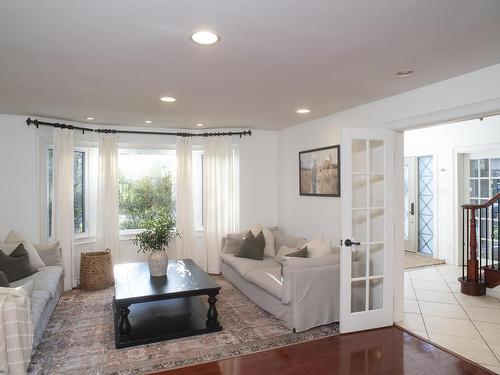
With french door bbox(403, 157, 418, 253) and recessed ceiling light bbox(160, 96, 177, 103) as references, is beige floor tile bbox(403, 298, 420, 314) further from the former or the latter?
recessed ceiling light bbox(160, 96, 177, 103)

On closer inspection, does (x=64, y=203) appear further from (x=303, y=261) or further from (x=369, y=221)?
(x=369, y=221)

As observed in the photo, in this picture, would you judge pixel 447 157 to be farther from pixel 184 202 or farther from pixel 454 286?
pixel 184 202

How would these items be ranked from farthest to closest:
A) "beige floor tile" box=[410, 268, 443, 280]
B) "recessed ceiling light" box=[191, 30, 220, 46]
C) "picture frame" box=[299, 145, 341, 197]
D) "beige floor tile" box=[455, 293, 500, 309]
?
1. "beige floor tile" box=[410, 268, 443, 280]
2. "picture frame" box=[299, 145, 341, 197]
3. "beige floor tile" box=[455, 293, 500, 309]
4. "recessed ceiling light" box=[191, 30, 220, 46]

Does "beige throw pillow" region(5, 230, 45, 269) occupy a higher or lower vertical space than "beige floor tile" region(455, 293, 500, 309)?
higher

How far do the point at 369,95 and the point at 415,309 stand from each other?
2.56 meters

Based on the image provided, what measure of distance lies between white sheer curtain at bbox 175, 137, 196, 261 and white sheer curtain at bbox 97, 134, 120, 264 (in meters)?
0.94

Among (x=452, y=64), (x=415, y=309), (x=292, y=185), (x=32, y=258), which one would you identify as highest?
(x=452, y=64)

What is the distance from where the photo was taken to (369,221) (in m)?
3.63

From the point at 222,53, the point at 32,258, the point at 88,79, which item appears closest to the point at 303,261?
the point at 222,53

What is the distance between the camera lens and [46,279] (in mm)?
3783

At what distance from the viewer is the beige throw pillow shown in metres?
4.16

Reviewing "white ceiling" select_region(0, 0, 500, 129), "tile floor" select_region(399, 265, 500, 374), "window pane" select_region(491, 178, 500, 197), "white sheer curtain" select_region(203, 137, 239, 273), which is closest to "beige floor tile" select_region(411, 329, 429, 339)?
"tile floor" select_region(399, 265, 500, 374)

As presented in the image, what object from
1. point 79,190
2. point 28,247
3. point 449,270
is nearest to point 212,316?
point 28,247

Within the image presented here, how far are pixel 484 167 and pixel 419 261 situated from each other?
6.58ft
